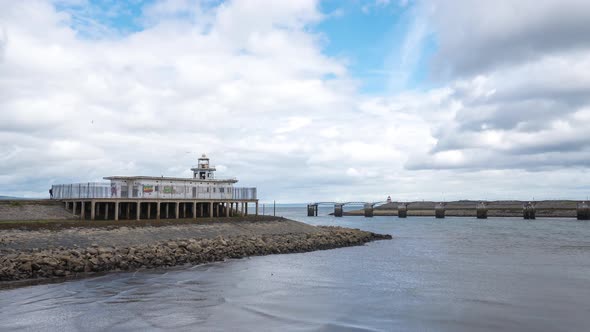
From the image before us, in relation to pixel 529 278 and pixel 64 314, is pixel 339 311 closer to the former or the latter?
pixel 64 314

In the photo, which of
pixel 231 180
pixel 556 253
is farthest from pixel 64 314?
pixel 556 253

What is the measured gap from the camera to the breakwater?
23.9m

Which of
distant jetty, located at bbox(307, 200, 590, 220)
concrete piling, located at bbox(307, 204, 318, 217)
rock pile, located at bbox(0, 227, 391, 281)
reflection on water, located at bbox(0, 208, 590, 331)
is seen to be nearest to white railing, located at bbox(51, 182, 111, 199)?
rock pile, located at bbox(0, 227, 391, 281)

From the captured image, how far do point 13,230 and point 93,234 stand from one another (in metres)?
4.49

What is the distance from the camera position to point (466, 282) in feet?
82.0

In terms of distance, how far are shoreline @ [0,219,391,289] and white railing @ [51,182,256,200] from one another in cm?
505

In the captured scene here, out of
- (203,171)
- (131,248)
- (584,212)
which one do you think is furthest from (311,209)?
(131,248)

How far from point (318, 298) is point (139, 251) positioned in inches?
537

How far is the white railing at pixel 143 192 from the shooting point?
3784 centimetres

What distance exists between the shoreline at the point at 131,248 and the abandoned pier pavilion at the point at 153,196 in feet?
15.1

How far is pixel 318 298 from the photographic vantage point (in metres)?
20.6

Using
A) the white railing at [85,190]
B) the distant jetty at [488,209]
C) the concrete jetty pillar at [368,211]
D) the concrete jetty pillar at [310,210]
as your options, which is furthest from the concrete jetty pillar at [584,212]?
the white railing at [85,190]

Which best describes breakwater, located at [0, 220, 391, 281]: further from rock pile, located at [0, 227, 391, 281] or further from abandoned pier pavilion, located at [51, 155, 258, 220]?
abandoned pier pavilion, located at [51, 155, 258, 220]

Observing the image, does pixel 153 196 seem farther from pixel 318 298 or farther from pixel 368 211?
pixel 368 211
